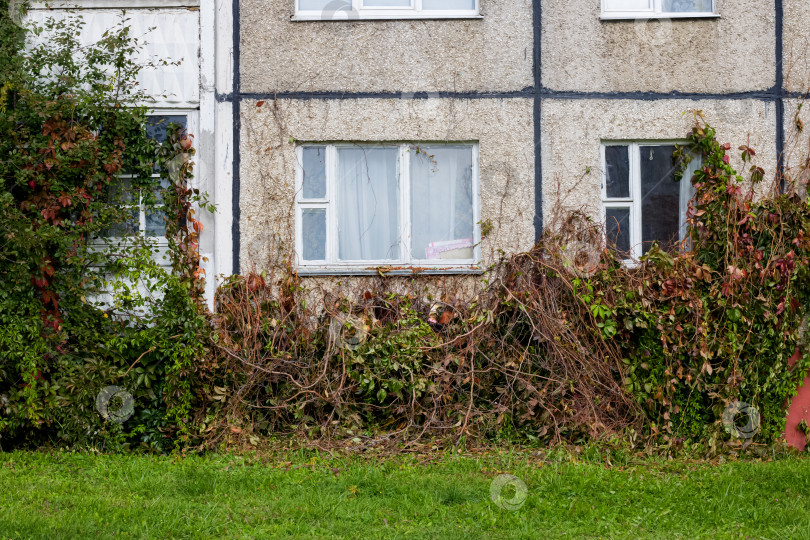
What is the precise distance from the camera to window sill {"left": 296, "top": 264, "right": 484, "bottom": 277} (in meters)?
7.64

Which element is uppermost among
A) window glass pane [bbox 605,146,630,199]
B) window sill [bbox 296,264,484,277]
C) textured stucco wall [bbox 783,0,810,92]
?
textured stucco wall [bbox 783,0,810,92]

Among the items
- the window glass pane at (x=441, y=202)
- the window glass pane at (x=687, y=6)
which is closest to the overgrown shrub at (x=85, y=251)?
the window glass pane at (x=441, y=202)

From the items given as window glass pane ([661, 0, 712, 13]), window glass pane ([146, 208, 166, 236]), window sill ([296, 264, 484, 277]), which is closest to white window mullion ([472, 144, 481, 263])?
window sill ([296, 264, 484, 277])

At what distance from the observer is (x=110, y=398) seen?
6.95 m

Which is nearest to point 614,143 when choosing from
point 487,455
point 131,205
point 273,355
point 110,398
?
point 487,455

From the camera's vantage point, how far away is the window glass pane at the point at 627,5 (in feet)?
26.3

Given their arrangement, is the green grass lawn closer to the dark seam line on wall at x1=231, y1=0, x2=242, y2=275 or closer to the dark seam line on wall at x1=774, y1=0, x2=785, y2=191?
the dark seam line on wall at x1=231, y1=0, x2=242, y2=275

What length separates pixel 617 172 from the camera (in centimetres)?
794

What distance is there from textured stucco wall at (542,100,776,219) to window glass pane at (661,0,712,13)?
1060 millimetres

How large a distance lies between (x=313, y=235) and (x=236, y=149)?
3.96 feet

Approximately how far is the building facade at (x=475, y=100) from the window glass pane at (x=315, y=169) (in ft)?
0.17

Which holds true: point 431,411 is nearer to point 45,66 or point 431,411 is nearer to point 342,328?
point 342,328

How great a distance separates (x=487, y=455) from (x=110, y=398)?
140 inches

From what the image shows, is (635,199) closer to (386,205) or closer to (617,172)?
(617,172)
